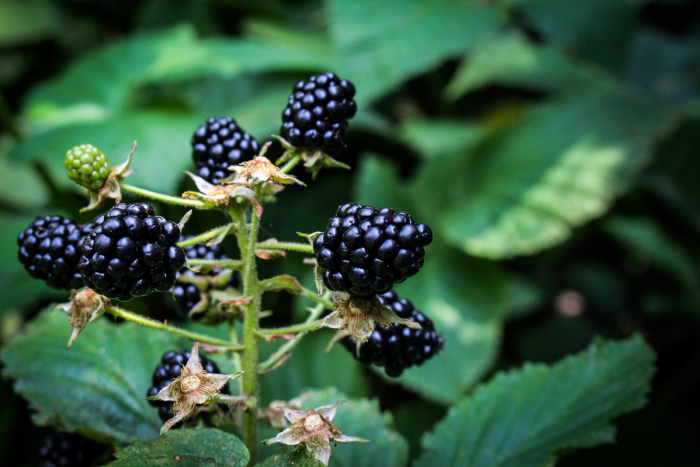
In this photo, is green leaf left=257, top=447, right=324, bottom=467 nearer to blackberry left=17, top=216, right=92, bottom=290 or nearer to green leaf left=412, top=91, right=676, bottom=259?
blackberry left=17, top=216, right=92, bottom=290

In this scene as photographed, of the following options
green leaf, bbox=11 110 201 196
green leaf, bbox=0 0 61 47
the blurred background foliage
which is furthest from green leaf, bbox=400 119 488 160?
green leaf, bbox=0 0 61 47

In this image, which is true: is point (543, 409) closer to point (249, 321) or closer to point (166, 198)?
point (249, 321)

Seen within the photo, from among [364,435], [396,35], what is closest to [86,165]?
[364,435]

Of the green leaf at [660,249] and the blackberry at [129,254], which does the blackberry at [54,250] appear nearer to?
the blackberry at [129,254]

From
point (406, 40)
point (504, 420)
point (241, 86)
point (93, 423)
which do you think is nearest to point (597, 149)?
point (406, 40)

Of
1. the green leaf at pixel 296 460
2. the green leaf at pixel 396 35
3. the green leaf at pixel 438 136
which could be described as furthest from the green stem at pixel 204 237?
the green leaf at pixel 438 136

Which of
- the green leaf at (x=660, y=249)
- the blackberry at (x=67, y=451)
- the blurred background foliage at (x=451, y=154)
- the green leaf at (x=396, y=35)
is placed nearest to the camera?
the blackberry at (x=67, y=451)

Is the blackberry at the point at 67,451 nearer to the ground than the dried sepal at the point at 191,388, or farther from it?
nearer to the ground
